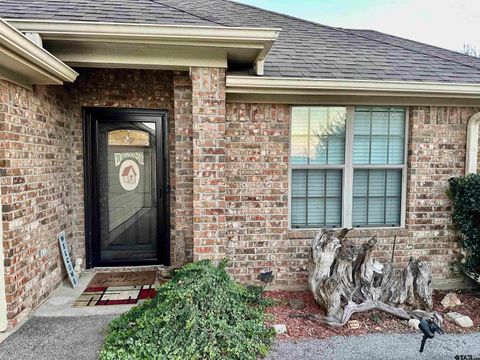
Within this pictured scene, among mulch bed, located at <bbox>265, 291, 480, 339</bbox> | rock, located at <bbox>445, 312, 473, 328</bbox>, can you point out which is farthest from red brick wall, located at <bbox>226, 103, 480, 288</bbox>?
rock, located at <bbox>445, 312, 473, 328</bbox>

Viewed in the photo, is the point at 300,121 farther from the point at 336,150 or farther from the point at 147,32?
the point at 147,32

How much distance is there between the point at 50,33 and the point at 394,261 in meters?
4.53

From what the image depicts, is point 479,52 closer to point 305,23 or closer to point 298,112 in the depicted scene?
point 305,23

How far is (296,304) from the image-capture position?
133 inches

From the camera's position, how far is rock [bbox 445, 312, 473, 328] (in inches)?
120

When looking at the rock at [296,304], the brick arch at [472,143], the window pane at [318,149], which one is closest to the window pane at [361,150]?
the window pane at [318,149]

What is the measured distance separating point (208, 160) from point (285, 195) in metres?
1.11

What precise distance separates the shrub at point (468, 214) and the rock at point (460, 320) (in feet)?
2.74

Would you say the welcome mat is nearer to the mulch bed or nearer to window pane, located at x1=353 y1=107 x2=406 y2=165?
the mulch bed

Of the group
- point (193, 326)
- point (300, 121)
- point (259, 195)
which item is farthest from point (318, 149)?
point (193, 326)

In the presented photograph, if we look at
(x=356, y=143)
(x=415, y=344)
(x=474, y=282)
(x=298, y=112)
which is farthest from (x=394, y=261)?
(x=298, y=112)

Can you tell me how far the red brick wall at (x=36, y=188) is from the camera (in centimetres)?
269

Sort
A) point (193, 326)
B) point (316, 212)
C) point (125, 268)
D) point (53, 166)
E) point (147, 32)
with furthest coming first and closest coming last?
point (125, 268), point (316, 212), point (53, 166), point (147, 32), point (193, 326)

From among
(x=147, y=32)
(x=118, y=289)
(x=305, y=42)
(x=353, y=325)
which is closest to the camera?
(x=147, y=32)
